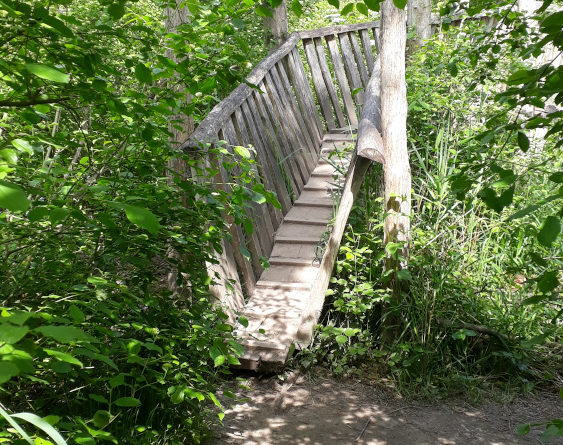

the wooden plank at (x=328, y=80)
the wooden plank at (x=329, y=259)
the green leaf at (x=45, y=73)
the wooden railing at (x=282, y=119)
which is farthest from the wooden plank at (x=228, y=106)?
the green leaf at (x=45, y=73)

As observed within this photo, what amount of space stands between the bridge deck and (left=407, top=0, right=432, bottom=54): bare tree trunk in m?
2.63

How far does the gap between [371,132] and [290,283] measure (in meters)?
1.49

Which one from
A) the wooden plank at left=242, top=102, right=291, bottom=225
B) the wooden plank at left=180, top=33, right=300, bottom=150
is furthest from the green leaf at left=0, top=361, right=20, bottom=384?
the wooden plank at left=242, top=102, right=291, bottom=225

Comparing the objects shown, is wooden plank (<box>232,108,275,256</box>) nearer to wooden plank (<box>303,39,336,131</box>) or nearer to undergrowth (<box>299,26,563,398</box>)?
undergrowth (<box>299,26,563,398</box>)

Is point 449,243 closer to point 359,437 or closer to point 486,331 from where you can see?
point 486,331

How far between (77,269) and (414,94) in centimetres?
500

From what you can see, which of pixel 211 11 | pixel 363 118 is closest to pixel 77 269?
pixel 211 11

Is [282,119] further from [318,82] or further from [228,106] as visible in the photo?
[318,82]

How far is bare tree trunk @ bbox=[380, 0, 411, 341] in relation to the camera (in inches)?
201

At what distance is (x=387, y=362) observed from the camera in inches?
191

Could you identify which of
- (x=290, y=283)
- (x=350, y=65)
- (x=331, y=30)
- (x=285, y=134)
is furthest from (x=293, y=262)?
(x=331, y=30)

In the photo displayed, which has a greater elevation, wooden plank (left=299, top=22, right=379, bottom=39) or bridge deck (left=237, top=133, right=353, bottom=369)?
wooden plank (left=299, top=22, right=379, bottom=39)

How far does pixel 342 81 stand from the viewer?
8.70 metres

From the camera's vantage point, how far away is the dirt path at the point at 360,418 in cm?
409
